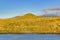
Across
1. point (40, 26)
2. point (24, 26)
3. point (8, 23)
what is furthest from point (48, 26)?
point (8, 23)

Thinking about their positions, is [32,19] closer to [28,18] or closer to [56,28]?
[28,18]

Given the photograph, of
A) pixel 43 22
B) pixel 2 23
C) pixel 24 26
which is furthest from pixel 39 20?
pixel 2 23

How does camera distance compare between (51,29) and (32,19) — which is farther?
(32,19)

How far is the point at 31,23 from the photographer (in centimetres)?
6359

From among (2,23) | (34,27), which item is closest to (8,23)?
(2,23)

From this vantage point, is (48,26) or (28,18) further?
(28,18)

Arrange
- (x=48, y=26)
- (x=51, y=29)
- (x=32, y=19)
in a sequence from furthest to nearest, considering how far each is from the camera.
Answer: (x=32, y=19) < (x=48, y=26) < (x=51, y=29)

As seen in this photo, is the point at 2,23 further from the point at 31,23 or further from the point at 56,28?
the point at 56,28

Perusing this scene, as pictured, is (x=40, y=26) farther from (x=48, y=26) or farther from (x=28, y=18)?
(x=28, y=18)

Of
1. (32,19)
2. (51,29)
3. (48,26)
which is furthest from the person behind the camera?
(32,19)

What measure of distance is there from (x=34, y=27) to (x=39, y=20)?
15.6ft

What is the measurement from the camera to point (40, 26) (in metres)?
61.4

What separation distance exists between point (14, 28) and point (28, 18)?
13.1 metres

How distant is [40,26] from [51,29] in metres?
4.71
